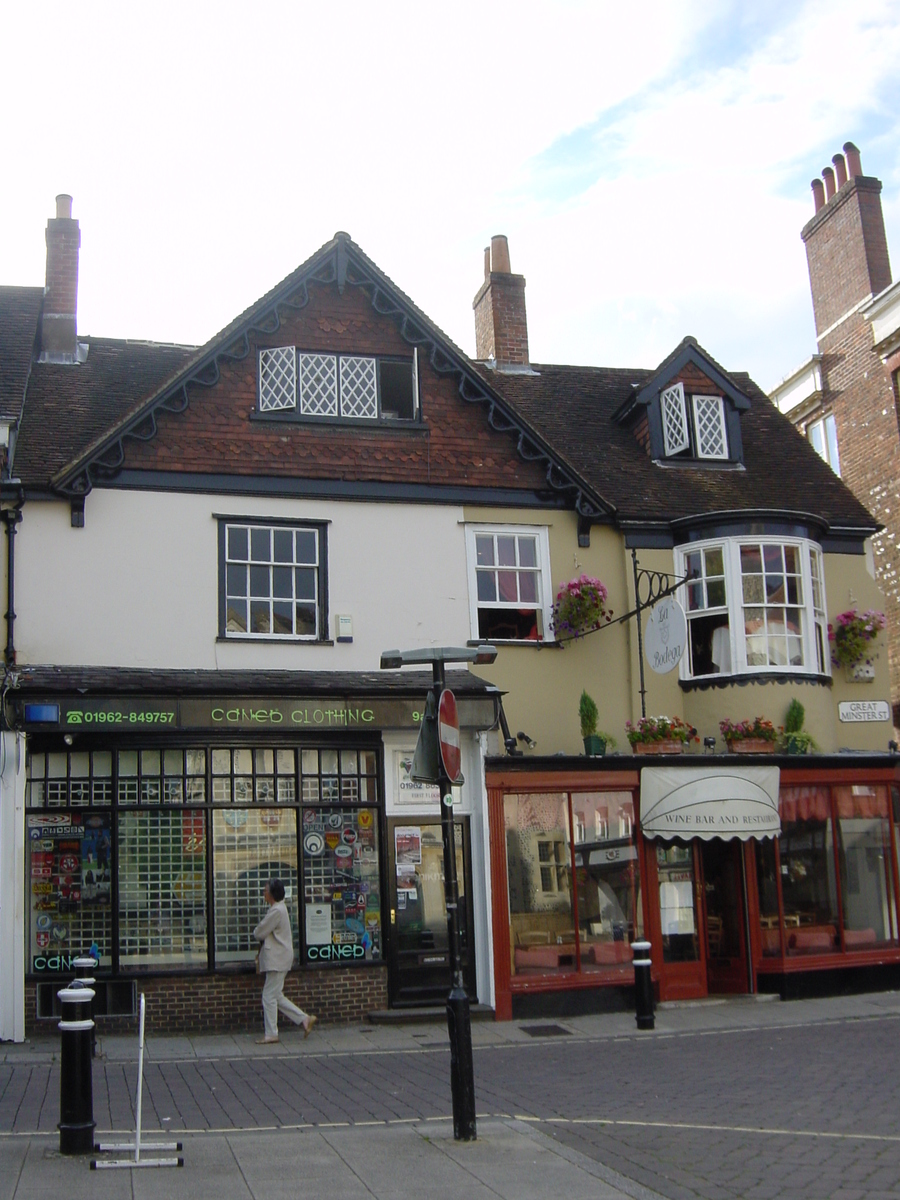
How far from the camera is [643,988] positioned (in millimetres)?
14266

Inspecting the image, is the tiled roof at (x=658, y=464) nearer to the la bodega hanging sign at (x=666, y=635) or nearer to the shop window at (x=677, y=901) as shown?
the la bodega hanging sign at (x=666, y=635)

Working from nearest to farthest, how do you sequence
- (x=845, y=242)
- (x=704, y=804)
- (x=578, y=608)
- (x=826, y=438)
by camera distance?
(x=704, y=804) → (x=578, y=608) → (x=845, y=242) → (x=826, y=438)

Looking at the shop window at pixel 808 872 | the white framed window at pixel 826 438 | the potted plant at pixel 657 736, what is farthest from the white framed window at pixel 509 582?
the white framed window at pixel 826 438

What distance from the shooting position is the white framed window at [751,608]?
17609 mm

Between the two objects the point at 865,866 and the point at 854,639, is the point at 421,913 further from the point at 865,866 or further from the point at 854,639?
the point at 854,639

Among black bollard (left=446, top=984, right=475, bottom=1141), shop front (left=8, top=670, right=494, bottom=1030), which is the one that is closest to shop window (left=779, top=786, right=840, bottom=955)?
shop front (left=8, top=670, right=494, bottom=1030)

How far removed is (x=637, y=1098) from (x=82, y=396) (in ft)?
39.5

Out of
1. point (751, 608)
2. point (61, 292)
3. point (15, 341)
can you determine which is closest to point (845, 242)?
point (751, 608)

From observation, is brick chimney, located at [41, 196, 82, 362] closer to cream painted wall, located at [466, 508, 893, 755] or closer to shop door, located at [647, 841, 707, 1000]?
cream painted wall, located at [466, 508, 893, 755]

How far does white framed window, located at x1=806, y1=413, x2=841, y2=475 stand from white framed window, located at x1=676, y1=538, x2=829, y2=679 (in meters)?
7.24

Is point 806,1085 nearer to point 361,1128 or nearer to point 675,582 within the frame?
point 361,1128

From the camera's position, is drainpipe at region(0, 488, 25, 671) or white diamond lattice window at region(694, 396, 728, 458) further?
white diamond lattice window at region(694, 396, 728, 458)

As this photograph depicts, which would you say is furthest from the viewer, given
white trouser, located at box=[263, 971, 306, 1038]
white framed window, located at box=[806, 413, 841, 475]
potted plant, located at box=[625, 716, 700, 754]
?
white framed window, located at box=[806, 413, 841, 475]

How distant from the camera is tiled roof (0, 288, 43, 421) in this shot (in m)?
16.4
